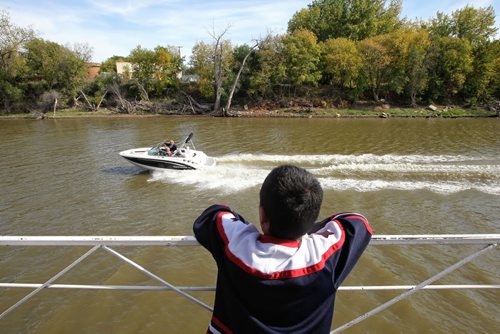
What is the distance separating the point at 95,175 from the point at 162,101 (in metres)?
33.3

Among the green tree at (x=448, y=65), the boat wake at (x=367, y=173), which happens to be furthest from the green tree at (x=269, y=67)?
the boat wake at (x=367, y=173)

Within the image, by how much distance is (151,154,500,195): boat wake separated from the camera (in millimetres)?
12625

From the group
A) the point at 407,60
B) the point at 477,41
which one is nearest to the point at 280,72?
the point at 407,60

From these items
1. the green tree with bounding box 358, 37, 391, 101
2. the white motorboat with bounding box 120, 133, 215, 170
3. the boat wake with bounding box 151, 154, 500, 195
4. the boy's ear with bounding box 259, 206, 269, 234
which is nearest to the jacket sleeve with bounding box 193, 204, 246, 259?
the boy's ear with bounding box 259, 206, 269, 234

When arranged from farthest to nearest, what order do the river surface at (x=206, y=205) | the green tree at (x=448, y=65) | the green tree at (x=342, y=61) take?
the green tree at (x=342, y=61) → the green tree at (x=448, y=65) → the river surface at (x=206, y=205)

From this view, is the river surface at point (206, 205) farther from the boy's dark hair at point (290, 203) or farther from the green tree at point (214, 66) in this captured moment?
the green tree at point (214, 66)

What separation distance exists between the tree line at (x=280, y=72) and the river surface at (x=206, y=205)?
22460mm

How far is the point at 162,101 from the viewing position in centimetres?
4625

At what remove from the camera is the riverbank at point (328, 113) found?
37.6m

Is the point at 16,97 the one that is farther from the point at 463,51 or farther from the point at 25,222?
the point at 463,51

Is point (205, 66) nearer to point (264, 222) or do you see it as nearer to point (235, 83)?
point (235, 83)

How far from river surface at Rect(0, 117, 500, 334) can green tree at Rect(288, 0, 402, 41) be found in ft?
120

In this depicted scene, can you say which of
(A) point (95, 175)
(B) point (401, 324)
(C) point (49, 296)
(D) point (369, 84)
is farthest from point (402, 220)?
(D) point (369, 84)

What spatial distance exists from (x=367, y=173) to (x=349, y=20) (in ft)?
161
